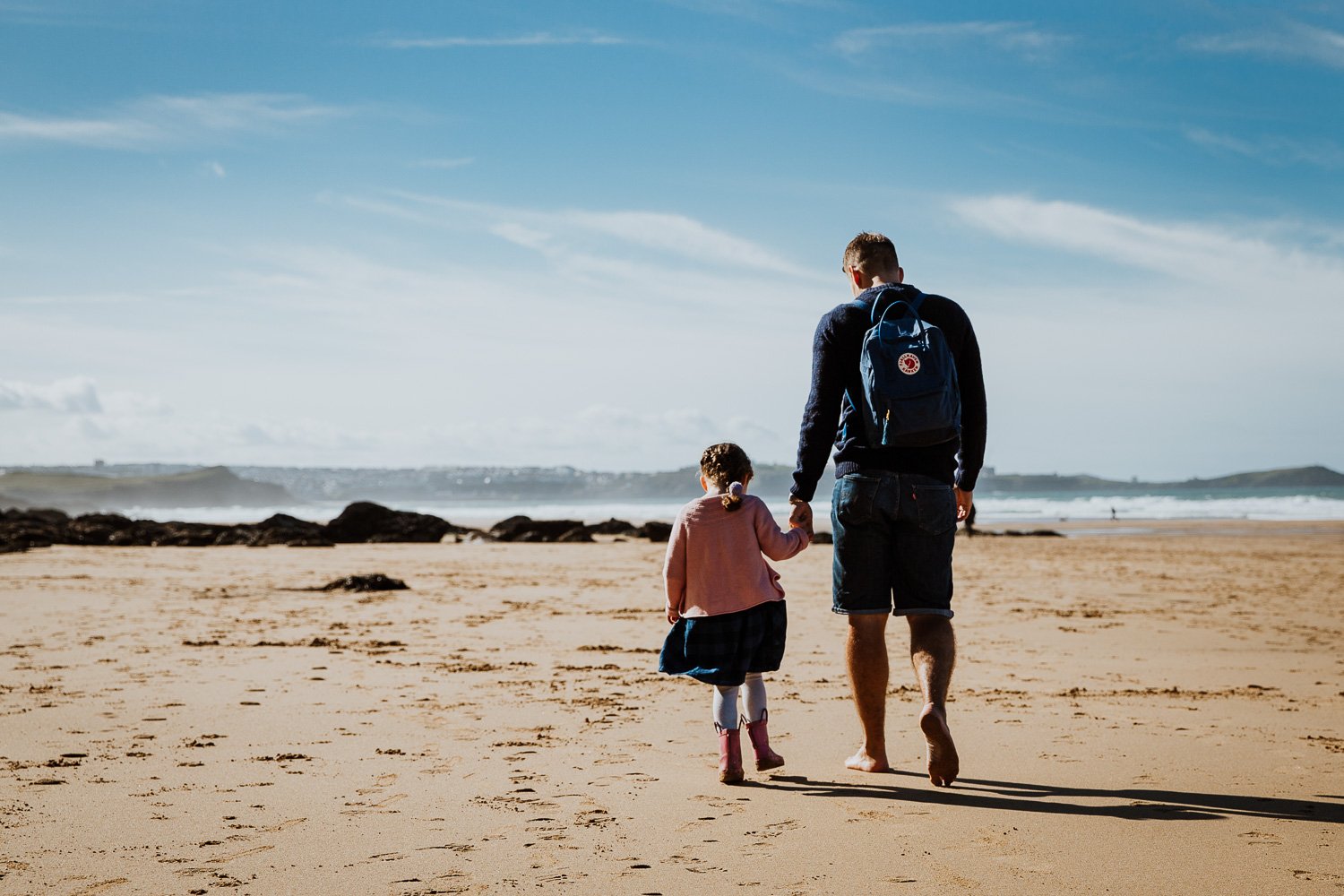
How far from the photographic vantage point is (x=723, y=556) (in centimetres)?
423

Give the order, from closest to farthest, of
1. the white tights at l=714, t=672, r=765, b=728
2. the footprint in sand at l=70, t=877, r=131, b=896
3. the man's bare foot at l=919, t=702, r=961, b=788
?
the footprint in sand at l=70, t=877, r=131, b=896, the man's bare foot at l=919, t=702, r=961, b=788, the white tights at l=714, t=672, r=765, b=728

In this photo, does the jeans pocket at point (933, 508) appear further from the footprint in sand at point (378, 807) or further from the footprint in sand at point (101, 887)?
the footprint in sand at point (101, 887)

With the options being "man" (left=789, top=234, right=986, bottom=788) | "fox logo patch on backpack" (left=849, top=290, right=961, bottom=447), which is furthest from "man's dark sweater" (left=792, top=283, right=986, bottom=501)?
"fox logo patch on backpack" (left=849, top=290, right=961, bottom=447)

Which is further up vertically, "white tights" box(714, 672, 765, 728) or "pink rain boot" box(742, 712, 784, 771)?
"white tights" box(714, 672, 765, 728)

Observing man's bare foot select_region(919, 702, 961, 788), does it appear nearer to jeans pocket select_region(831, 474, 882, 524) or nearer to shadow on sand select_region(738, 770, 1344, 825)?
shadow on sand select_region(738, 770, 1344, 825)

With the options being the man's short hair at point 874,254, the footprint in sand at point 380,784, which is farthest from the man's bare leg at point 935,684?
the footprint in sand at point 380,784

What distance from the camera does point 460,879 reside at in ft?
9.49

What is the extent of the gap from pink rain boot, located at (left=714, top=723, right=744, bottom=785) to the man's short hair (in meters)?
1.90

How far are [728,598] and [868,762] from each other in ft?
2.73

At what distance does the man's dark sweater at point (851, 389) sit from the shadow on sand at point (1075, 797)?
108 cm

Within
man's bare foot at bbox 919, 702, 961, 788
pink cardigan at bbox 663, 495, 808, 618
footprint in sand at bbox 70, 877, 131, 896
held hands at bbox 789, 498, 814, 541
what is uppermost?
held hands at bbox 789, 498, 814, 541

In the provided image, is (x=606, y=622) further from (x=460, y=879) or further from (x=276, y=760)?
(x=460, y=879)

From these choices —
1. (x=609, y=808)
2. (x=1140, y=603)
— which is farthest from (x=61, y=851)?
(x=1140, y=603)

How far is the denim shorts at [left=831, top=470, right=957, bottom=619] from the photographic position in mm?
3893
